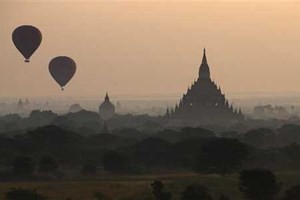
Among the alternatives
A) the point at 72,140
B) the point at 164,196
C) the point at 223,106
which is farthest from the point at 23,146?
the point at 223,106

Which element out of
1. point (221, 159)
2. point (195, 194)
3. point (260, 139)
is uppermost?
point (221, 159)

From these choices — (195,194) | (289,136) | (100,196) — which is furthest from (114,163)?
(289,136)

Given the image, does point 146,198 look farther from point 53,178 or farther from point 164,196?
point 53,178

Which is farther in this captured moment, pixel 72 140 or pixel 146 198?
pixel 72 140

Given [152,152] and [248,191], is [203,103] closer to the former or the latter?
[152,152]

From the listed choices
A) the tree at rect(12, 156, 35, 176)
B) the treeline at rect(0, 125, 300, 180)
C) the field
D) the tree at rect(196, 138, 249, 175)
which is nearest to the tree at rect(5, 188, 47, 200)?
the field
